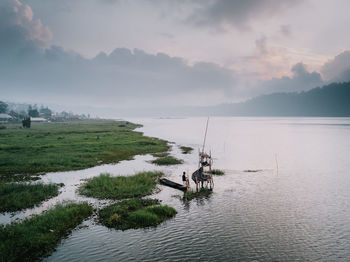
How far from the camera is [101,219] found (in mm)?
19453

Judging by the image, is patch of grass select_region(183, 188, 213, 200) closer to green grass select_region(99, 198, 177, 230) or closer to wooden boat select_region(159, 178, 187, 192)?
wooden boat select_region(159, 178, 187, 192)

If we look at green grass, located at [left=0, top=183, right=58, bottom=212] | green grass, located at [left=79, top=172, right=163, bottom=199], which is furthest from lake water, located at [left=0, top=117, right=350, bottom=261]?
green grass, located at [left=79, top=172, right=163, bottom=199]

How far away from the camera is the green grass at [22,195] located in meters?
21.5

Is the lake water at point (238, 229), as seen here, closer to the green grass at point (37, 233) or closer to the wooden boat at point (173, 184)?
the wooden boat at point (173, 184)

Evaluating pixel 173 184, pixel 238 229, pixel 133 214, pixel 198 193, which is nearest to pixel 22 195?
pixel 133 214

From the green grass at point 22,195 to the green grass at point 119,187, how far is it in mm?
3704

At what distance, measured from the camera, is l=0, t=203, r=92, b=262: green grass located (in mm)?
14094

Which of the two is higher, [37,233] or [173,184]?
[173,184]

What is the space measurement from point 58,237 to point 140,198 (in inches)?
376

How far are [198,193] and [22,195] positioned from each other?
20143 millimetres

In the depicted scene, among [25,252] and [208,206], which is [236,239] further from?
[25,252]

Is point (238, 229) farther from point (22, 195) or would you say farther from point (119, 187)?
point (22, 195)

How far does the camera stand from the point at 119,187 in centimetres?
2702

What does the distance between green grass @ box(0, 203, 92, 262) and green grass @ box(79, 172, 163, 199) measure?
5061 millimetres
